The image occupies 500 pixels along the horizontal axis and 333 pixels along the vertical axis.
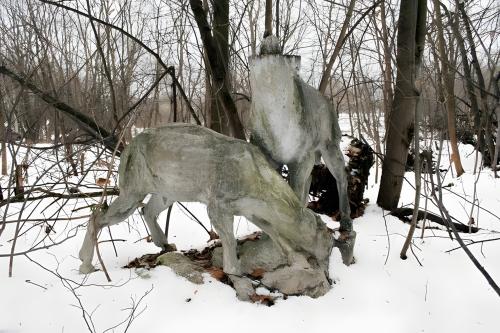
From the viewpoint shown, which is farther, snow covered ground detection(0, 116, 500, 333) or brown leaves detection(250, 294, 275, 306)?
brown leaves detection(250, 294, 275, 306)

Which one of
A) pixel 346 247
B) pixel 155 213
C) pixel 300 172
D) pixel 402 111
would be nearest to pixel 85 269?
pixel 155 213

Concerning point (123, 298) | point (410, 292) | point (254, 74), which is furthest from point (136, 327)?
point (410, 292)

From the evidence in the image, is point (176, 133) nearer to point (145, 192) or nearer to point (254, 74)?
point (145, 192)

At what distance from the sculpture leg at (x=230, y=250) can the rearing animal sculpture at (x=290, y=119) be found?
48 centimetres

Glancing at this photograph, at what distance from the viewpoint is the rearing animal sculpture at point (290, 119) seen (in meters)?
2.11

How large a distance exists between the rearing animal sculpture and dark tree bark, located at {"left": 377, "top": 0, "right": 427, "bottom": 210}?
1225 millimetres

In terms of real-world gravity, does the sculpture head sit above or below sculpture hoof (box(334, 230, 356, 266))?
above

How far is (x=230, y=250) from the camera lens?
2133 millimetres

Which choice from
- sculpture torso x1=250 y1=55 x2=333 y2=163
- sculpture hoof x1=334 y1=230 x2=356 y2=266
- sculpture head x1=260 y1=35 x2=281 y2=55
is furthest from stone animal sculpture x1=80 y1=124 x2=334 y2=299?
sculpture head x1=260 y1=35 x2=281 y2=55

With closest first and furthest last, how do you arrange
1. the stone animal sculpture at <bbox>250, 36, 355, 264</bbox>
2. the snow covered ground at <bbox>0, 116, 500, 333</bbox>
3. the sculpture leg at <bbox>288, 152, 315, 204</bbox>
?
the snow covered ground at <bbox>0, 116, 500, 333</bbox>, the stone animal sculpture at <bbox>250, 36, 355, 264</bbox>, the sculpture leg at <bbox>288, 152, 315, 204</bbox>

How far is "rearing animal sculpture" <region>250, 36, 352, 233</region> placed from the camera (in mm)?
2107

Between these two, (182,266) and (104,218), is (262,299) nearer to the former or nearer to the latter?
(182,266)

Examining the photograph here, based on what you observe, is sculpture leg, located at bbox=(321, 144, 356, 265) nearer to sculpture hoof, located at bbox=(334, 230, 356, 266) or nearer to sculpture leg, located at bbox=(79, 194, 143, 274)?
sculpture hoof, located at bbox=(334, 230, 356, 266)

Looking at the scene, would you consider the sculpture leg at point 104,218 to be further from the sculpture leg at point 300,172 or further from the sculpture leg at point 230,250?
the sculpture leg at point 300,172
